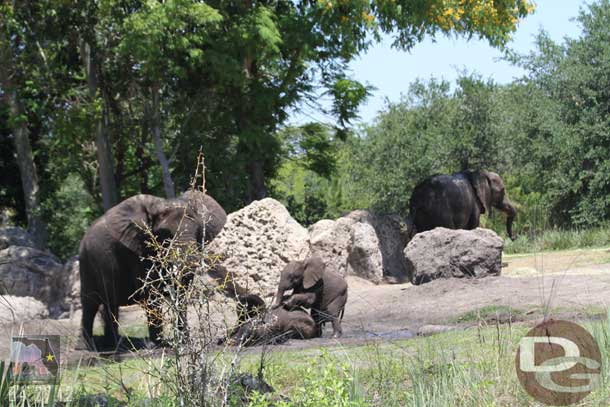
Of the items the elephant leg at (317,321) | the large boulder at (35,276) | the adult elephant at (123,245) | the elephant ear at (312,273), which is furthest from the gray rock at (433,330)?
the large boulder at (35,276)

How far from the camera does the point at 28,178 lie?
21250 mm

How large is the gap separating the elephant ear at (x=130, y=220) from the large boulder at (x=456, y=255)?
17.8ft

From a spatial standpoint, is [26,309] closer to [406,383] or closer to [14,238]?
[14,238]

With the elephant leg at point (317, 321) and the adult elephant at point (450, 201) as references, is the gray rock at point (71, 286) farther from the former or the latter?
the adult elephant at point (450, 201)

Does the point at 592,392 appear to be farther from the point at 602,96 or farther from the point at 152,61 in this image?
the point at 602,96

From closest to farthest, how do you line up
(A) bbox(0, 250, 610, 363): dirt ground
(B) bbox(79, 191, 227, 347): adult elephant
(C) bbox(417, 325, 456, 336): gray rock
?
(C) bbox(417, 325, 456, 336): gray rock → (A) bbox(0, 250, 610, 363): dirt ground → (B) bbox(79, 191, 227, 347): adult elephant

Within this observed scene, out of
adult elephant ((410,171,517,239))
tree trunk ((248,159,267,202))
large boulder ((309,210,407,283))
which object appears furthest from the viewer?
tree trunk ((248,159,267,202))

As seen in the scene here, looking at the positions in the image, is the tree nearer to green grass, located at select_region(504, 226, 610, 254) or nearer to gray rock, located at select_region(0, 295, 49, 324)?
gray rock, located at select_region(0, 295, 49, 324)

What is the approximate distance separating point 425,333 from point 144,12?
36.1ft

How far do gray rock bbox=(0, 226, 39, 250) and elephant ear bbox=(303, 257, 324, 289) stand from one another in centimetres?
915

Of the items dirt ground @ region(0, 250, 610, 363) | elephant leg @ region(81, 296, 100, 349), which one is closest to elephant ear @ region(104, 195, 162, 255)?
elephant leg @ region(81, 296, 100, 349)

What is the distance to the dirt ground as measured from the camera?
10.3 meters

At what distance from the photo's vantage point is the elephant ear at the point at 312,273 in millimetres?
11578

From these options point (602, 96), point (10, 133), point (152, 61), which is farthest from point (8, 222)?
point (602, 96)
